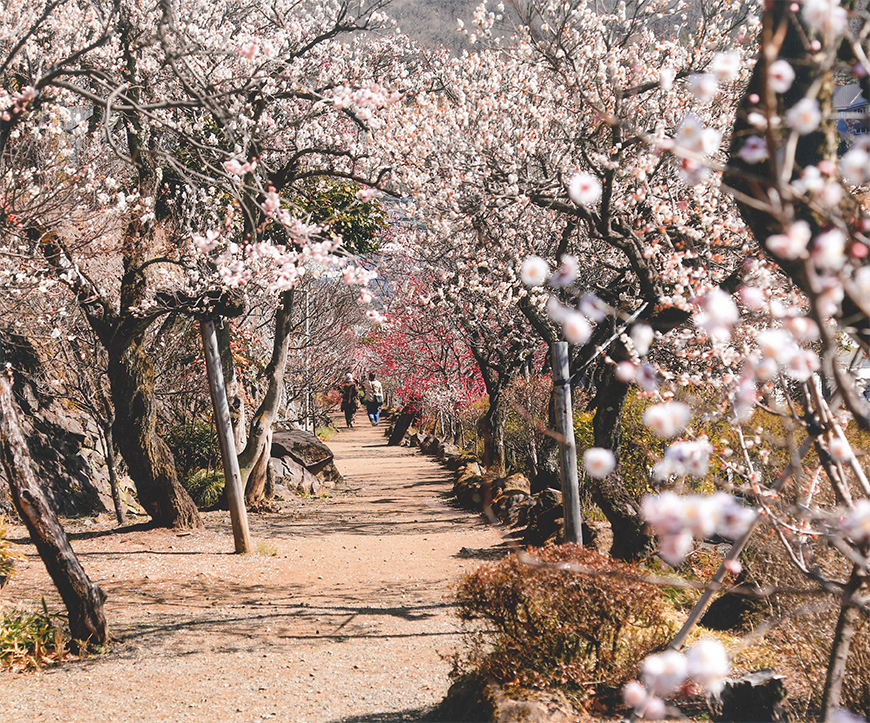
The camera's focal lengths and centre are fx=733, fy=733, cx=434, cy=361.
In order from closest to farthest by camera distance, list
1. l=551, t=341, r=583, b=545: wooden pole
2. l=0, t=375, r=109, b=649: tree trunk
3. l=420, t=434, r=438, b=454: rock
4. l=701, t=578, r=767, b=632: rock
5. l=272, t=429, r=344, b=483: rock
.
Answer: l=701, t=578, r=767, b=632: rock < l=0, t=375, r=109, b=649: tree trunk < l=551, t=341, r=583, b=545: wooden pole < l=272, t=429, r=344, b=483: rock < l=420, t=434, r=438, b=454: rock

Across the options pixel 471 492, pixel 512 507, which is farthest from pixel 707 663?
pixel 471 492

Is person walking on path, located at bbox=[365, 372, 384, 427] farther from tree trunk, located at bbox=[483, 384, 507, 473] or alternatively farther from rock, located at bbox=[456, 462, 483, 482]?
rock, located at bbox=[456, 462, 483, 482]

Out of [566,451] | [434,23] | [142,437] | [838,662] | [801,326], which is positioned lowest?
[838,662]

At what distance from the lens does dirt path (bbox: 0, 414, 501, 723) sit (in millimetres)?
4816

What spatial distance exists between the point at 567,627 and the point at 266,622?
3526 mm

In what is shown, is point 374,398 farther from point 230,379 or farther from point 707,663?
point 707,663

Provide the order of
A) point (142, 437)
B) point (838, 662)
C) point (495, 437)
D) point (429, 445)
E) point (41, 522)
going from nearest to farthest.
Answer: point (838, 662) → point (41, 522) → point (142, 437) → point (495, 437) → point (429, 445)

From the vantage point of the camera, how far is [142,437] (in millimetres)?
9547

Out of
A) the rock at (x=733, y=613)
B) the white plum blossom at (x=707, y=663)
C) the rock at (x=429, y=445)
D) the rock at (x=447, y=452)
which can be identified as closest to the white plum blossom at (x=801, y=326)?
the white plum blossom at (x=707, y=663)

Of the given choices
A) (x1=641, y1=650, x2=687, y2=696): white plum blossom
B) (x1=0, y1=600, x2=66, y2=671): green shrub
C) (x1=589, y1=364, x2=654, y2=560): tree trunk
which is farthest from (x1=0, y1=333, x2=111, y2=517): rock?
(x1=641, y1=650, x2=687, y2=696): white plum blossom

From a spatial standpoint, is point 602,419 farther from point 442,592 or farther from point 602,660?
point 602,660

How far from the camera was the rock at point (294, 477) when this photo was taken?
1428 centimetres

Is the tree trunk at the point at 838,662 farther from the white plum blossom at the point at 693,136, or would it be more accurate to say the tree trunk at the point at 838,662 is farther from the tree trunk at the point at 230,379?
the tree trunk at the point at 230,379

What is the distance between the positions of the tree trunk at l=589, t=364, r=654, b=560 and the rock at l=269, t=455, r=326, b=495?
8085 millimetres
